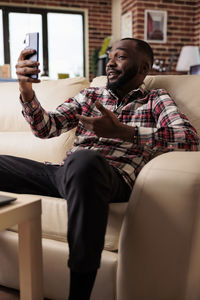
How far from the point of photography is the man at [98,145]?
929 mm

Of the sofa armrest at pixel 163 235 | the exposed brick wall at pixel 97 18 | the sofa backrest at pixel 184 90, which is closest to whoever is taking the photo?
the sofa armrest at pixel 163 235

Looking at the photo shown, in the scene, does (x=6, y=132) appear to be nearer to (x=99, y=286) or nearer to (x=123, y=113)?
(x=123, y=113)

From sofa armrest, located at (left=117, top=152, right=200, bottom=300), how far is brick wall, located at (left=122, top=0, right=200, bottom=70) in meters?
4.57

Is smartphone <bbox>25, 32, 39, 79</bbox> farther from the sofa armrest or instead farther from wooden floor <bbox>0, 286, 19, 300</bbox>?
wooden floor <bbox>0, 286, 19, 300</bbox>

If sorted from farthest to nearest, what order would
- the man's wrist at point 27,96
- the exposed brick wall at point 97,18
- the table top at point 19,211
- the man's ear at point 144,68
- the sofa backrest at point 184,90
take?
the exposed brick wall at point 97,18
the man's ear at point 144,68
the sofa backrest at point 184,90
the man's wrist at point 27,96
the table top at point 19,211

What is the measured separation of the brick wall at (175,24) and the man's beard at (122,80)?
3899 mm

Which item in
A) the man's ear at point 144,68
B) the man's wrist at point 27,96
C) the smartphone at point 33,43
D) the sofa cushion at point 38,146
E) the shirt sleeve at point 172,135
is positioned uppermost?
the smartphone at point 33,43

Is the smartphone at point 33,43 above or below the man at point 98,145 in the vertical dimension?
above

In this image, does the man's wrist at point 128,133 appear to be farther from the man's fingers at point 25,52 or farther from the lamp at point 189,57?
the lamp at point 189,57

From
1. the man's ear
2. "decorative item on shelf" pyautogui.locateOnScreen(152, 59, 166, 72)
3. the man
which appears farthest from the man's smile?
"decorative item on shelf" pyautogui.locateOnScreen(152, 59, 166, 72)

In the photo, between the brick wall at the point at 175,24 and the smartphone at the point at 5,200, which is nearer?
the smartphone at the point at 5,200

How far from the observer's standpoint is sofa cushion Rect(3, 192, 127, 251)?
1.12 meters

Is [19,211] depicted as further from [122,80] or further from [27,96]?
[122,80]

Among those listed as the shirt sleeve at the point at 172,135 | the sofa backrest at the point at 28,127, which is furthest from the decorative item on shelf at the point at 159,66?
the shirt sleeve at the point at 172,135
